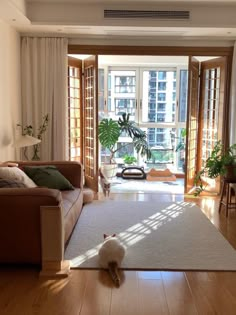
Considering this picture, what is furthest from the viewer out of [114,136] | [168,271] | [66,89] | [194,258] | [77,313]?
[114,136]

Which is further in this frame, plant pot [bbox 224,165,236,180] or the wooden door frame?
the wooden door frame

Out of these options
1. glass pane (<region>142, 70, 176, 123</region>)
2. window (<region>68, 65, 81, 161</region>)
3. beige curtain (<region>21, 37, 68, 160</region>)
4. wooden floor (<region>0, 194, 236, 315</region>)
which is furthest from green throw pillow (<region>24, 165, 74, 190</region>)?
glass pane (<region>142, 70, 176, 123</region>)

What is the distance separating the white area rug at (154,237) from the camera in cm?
314

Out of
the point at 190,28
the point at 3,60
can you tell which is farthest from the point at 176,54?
the point at 3,60

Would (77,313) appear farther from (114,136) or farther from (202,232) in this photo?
(114,136)

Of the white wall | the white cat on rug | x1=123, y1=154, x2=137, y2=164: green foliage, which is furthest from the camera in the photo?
x1=123, y1=154, x2=137, y2=164: green foliage

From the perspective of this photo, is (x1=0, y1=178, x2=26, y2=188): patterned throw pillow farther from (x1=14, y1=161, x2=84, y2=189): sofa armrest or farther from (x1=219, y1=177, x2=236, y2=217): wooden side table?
(x1=219, y1=177, x2=236, y2=217): wooden side table

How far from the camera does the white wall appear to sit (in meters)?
4.63

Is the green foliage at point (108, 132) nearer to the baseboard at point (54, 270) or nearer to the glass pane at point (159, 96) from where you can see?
the glass pane at point (159, 96)

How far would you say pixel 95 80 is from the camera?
226 inches

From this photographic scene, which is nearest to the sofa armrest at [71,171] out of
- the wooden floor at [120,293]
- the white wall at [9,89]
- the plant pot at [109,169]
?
the white wall at [9,89]

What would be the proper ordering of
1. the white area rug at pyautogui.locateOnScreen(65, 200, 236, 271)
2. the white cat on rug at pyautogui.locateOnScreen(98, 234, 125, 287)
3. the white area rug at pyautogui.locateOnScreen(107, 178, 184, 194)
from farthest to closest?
the white area rug at pyautogui.locateOnScreen(107, 178, 184, 194) < the white area rug at pyautogui.locateOnScreen(65, 200, 236, 271) < the white cat on rug at pyautogui.locateOnScreen(98, 234, 125, 287)

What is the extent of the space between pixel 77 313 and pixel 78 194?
1.96 meters

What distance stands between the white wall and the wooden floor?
2239 millimetres
